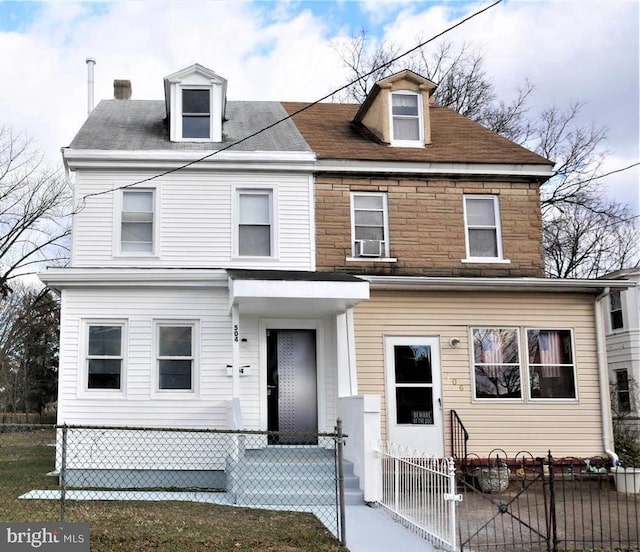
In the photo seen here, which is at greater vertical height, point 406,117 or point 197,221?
point 406,117

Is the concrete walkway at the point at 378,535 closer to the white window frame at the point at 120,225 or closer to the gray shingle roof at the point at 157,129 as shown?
the white window frame at the point at 120,225

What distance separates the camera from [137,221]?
13562 millimetres

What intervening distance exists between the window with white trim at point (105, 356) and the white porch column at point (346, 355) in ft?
12.6

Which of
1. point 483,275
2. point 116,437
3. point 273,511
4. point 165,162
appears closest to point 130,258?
point 165,162

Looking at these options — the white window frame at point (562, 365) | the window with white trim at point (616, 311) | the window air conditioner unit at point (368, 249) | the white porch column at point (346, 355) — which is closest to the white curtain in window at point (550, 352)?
the white window frame at point (562, 365)

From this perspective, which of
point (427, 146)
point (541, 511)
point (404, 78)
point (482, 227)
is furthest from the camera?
point (404, 78)

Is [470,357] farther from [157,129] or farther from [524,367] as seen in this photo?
[157,129]

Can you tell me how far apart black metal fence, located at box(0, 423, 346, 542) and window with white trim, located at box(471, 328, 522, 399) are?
3.08 m

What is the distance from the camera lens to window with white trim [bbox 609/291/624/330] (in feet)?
87.7

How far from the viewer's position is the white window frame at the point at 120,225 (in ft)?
43.6

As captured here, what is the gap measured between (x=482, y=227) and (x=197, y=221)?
5586 mm

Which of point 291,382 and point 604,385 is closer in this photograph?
point 291,382

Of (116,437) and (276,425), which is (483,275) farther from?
(116,437)

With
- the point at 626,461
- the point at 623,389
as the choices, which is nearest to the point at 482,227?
the point at 626,461
